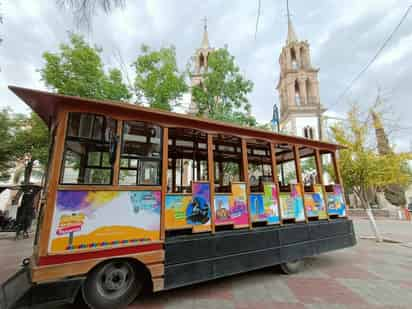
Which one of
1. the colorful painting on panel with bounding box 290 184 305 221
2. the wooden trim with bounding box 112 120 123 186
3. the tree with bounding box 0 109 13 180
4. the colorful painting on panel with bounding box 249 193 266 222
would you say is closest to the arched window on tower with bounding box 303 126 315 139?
the colorful painting on panel with bounding box 290 184 305 221

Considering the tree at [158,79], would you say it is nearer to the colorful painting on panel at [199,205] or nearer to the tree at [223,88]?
the tree at [223,88]

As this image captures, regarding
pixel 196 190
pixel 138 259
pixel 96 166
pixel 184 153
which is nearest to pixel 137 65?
pixel 184 153

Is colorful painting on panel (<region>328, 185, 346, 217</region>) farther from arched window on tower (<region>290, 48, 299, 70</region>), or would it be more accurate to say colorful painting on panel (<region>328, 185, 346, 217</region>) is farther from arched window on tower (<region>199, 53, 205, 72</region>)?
arched window on tower (<region>290, 48, 299, 70</region>)

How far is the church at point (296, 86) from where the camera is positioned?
2452cm

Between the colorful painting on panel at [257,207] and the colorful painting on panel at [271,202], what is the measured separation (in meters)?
0.08

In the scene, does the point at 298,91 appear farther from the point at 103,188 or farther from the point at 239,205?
the point at 103,188

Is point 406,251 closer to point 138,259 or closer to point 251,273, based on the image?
point 251,273

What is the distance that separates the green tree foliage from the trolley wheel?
26.8ft

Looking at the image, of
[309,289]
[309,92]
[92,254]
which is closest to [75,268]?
[92,254]

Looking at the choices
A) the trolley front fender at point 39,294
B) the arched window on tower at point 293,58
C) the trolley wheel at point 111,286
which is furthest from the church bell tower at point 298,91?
the trolley front fender at point 39,294

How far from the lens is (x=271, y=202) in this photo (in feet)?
12.9

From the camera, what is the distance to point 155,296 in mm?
3012

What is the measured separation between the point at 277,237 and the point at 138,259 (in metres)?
2.62

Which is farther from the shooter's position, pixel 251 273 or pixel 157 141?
pixel 251 273
